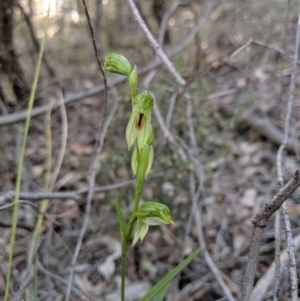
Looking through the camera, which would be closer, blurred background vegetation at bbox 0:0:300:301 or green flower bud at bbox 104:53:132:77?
green flower bud at bbox 104:53:132:77

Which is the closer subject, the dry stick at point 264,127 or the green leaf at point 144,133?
the green leaf at point 144,133

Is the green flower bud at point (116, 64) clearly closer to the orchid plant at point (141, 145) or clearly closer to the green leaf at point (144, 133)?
the orchid plant at point (141, 145)

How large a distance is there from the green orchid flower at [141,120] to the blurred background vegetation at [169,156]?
21.6 inches

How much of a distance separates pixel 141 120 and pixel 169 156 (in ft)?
3.47

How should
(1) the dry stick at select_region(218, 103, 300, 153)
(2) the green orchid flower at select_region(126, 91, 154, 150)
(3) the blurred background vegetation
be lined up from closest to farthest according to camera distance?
1. (2) the green orchid flower at select_region(126, 91, 154, 150)
2. (3) the blurred background vegetation
3. (1) the dry stick at select_region(218, 103, 300, 153)

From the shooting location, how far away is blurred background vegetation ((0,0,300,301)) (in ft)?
5.43

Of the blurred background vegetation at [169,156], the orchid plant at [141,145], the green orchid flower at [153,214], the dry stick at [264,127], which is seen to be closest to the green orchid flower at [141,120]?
the orchid plant at [141,145]

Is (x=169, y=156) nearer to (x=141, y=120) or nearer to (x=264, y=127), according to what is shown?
(x=264, y=127)

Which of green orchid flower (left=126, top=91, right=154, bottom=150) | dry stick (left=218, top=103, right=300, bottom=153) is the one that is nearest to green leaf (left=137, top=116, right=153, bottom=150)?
green orchid flower (left=126, top=91, right=154, bottom=150)

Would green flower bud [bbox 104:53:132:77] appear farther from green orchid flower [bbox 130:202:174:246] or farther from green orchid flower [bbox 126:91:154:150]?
green orchid flower [bbox 130:202:174:246]

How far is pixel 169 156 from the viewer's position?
194 centimetres

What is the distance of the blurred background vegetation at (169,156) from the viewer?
1656 mm

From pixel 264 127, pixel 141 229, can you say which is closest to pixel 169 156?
pixel 264 127

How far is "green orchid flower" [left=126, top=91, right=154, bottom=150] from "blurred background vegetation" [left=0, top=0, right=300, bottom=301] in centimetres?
55
